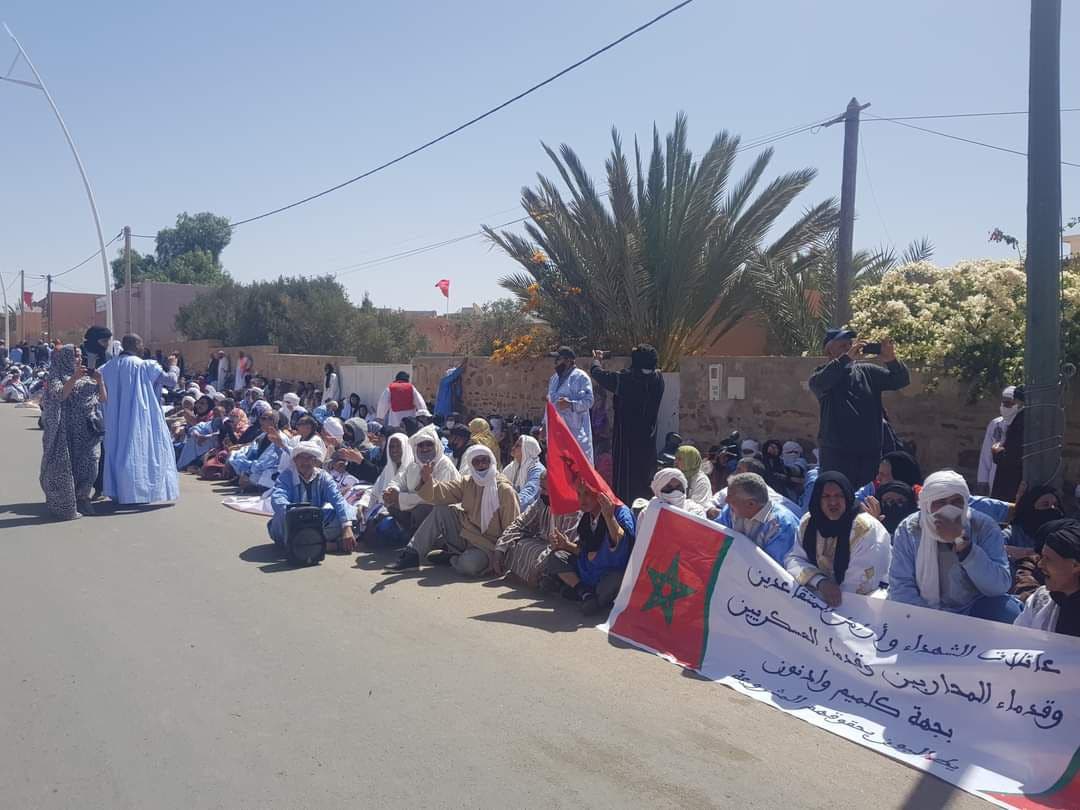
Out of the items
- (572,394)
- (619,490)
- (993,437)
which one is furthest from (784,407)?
(993,437)

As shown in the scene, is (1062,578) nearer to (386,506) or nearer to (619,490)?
(619,490)

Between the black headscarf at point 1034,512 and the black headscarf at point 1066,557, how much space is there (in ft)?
5.61

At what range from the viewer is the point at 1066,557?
3.86 metres

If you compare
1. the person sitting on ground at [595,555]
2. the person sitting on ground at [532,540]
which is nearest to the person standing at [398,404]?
the person sitting on ground at [532,540]

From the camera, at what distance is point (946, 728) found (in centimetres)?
404

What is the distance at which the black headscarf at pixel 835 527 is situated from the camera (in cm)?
500

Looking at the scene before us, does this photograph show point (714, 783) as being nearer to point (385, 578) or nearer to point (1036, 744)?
point (1036, 744)

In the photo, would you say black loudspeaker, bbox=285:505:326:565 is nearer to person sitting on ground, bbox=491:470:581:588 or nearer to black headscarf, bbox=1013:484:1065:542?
person sitting on ground, bbox=491:470:581:588

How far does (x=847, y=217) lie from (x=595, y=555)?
7.31 meters

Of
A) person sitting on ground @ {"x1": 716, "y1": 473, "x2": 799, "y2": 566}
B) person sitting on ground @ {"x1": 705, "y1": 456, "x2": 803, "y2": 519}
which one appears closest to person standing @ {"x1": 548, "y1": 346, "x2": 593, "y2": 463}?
person sitting on ground @ {"x1": 705, "y1": 456, "x2": 803, "y2": 519}

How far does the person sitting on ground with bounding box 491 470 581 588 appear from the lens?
655 cm

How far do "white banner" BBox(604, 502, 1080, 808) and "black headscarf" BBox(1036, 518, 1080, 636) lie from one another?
10 centimetres

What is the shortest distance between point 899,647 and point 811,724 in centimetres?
60

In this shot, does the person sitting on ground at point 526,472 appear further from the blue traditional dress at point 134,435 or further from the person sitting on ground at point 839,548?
the blue traditional dress at point 134,435
